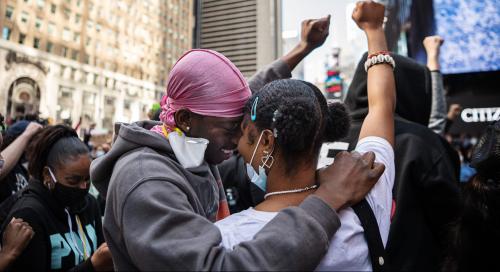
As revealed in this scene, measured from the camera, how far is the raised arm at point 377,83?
1.26 m

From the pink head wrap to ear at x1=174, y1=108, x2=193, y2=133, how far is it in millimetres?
18

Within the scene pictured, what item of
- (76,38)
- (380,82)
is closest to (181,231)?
(380,82)

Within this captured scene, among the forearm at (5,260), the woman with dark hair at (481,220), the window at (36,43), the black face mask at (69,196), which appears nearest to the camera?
the woman with dark hair at (481,220)

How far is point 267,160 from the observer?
104 centimetres

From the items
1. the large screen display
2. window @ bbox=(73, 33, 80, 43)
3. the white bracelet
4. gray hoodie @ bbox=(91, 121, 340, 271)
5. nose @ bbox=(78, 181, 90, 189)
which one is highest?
window @ bbox=(73, 33, 80, 43)

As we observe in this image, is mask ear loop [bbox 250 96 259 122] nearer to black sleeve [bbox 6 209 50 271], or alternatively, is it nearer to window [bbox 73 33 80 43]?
black sleeve [bbox 6 209 50 271]

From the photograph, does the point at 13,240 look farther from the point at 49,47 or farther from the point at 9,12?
the point at 49,47

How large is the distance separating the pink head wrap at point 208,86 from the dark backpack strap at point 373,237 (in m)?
0.51

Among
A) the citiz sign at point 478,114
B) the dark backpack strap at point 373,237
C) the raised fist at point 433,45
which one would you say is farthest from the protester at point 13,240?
the citiz sign at point 478,114

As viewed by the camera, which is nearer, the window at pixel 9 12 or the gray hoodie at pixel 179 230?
the gray hoodie at pixel 179 230

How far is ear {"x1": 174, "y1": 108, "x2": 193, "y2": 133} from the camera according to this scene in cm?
124

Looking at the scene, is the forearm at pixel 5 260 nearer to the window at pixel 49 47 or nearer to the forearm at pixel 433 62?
the forearm at pixel 433 62

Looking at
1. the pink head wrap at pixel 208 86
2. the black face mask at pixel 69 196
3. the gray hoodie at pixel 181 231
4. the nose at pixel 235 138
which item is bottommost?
the black face mask at pixel 69 196

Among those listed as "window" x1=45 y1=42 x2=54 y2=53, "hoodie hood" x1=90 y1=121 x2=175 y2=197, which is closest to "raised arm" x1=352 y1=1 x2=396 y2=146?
"hoodie hood" x1=90 y1=121 x2=175 y2=197
